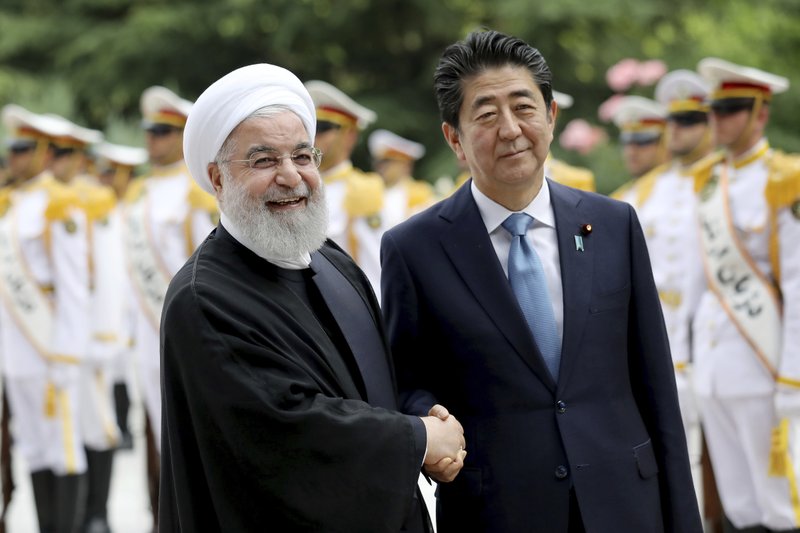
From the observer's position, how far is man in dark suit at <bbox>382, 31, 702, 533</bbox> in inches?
130

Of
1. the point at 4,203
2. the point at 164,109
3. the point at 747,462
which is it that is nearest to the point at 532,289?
the point at 747,462

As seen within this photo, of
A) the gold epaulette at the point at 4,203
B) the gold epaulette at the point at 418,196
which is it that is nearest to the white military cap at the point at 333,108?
the gold epaulette at the point at 4,203

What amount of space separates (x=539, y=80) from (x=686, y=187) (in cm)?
468

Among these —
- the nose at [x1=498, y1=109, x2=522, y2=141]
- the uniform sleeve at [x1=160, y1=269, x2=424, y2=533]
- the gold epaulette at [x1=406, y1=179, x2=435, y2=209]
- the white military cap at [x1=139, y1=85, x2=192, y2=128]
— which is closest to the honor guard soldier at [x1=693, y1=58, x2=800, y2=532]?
the nose at [x1=498, y1=109, x2=522, y2=141]

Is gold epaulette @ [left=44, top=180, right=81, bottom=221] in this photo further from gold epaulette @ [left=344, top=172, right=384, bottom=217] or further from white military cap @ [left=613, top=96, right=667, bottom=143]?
white military cap @ [left=613, top=96, right=667, bottom=143]

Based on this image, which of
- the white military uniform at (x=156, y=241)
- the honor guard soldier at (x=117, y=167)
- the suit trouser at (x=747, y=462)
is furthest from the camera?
the honor guard soldier at (x=117, y=167)

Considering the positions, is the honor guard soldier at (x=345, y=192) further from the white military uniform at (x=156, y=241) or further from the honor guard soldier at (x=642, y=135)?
the honor guard soldier at (x=642, y=135)

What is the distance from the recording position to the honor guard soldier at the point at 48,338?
24.3ft

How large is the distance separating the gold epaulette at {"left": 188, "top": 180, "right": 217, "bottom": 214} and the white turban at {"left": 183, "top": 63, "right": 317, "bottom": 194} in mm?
3990

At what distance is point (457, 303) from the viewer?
3.39 metres

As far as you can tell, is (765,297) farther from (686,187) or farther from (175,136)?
(175,136)

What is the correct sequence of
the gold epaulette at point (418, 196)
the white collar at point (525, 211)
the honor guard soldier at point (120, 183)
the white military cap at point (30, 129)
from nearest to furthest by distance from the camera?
the white collar at point (525, 211) < the white military cap at point (30, 129) < the gold epaulette at point (418, 196) < the honor guard soldier at point (120, 183)

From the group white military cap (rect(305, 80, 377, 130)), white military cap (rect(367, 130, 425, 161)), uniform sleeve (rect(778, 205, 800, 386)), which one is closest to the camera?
uniform sleeve (rect(778, 205, 800, 386))

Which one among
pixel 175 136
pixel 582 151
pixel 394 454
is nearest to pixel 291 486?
pixel 394 454
